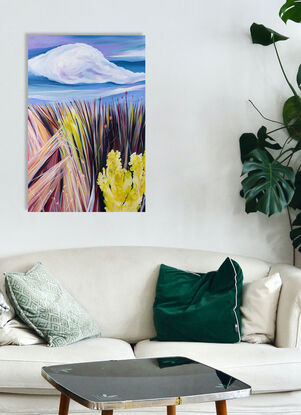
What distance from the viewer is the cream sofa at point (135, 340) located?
9.10 ft

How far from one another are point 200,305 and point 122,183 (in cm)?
88

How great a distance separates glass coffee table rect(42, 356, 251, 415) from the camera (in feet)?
6.50

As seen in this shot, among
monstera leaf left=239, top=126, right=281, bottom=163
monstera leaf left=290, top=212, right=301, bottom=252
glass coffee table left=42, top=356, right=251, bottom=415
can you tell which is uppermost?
monstera leaf left=239, top=126, right=281, bottom=163

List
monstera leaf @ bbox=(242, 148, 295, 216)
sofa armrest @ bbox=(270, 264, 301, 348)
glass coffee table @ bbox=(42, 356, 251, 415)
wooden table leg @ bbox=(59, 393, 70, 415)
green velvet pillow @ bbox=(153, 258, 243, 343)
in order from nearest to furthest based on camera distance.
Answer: glass coffee table @ bbox=(42, 356, 251, 415), wooden table leg @ bbox=(59, 393, 70, 415), sofa armrest @ bbox=(270, 264, 301, 348), green velvet pillow @ bbox=(153, 258, 243, 343), monstera leaf @ bbox=(242, 148, 295, 216)

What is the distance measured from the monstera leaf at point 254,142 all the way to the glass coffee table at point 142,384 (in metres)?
1.58

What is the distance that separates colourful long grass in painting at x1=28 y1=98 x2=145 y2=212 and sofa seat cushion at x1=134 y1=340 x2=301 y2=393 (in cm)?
108

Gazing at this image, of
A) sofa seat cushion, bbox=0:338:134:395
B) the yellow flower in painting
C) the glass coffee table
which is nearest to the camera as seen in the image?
the glass coffee table

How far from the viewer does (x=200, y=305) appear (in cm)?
325

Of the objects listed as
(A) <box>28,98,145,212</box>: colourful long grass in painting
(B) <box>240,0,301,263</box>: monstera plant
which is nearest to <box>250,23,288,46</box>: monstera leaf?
(B) <box>240,0,301,263</box>: monstera plant

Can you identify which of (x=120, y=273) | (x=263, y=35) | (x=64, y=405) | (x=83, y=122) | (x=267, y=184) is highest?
(x=263, y=35)

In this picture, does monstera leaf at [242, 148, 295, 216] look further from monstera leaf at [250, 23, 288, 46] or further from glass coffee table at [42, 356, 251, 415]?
glass coffee table at [42, 356, 251, 415]

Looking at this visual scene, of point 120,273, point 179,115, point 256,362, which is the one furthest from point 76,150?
point 256,362

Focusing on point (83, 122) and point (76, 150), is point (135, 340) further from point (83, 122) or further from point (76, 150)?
point (83, 122)

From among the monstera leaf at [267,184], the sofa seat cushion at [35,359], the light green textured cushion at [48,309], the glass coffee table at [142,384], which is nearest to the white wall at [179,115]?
the monstera leaf at [267,184]
